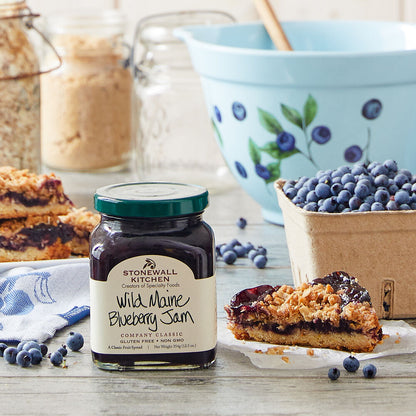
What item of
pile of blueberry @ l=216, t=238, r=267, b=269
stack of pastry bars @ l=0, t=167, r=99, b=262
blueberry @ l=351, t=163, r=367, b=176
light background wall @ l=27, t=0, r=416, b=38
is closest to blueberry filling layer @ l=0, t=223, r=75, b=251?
stack of pastry bars @ l=0, t=167, r=99, b=262

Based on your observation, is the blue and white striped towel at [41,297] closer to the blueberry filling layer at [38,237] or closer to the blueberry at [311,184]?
the blueberry filling layer at [38,237]

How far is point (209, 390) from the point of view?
0.84 m

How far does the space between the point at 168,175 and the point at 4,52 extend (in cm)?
43

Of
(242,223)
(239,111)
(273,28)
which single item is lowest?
(242,223)

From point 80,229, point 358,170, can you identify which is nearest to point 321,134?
point 358,170

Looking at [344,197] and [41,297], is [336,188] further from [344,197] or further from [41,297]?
[41,297]

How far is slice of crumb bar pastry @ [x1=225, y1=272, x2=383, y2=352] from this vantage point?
0.92m

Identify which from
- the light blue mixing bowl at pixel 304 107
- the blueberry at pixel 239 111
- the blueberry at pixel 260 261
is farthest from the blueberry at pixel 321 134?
the blueberry at pixel 260 261

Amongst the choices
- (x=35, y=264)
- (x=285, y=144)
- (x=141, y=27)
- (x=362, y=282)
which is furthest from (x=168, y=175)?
(x=362, y=282)

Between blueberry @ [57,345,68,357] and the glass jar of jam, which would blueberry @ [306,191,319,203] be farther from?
blueberry @ [57,345,68,357]

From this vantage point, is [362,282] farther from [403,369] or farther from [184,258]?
[184,258]

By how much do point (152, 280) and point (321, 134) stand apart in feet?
1.93

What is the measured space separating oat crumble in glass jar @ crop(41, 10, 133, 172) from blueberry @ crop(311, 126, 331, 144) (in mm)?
605

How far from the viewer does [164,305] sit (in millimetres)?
852
